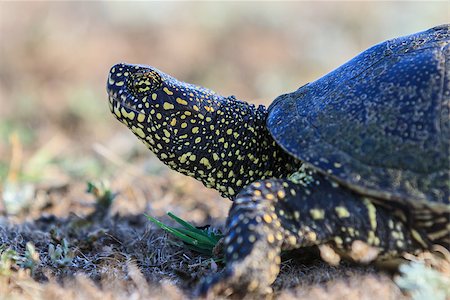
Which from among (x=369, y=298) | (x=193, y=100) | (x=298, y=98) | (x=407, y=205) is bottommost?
(x=369, y=298)

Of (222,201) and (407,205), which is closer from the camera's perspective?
(407,205)

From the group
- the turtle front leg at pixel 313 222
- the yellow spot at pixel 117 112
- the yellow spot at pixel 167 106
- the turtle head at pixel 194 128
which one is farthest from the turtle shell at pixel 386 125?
the yellow spot at pixel 117 112

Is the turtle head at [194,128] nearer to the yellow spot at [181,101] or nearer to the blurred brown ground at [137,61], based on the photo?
the yellow spot at [181,101]

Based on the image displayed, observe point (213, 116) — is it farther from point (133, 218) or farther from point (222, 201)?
point (222, 201)

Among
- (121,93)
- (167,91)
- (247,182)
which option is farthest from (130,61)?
(247,182)

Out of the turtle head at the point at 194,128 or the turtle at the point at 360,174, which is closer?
the turtle at the point at 360,174

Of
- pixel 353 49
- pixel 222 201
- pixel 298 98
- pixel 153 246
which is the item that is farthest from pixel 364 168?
pixel 353 49
